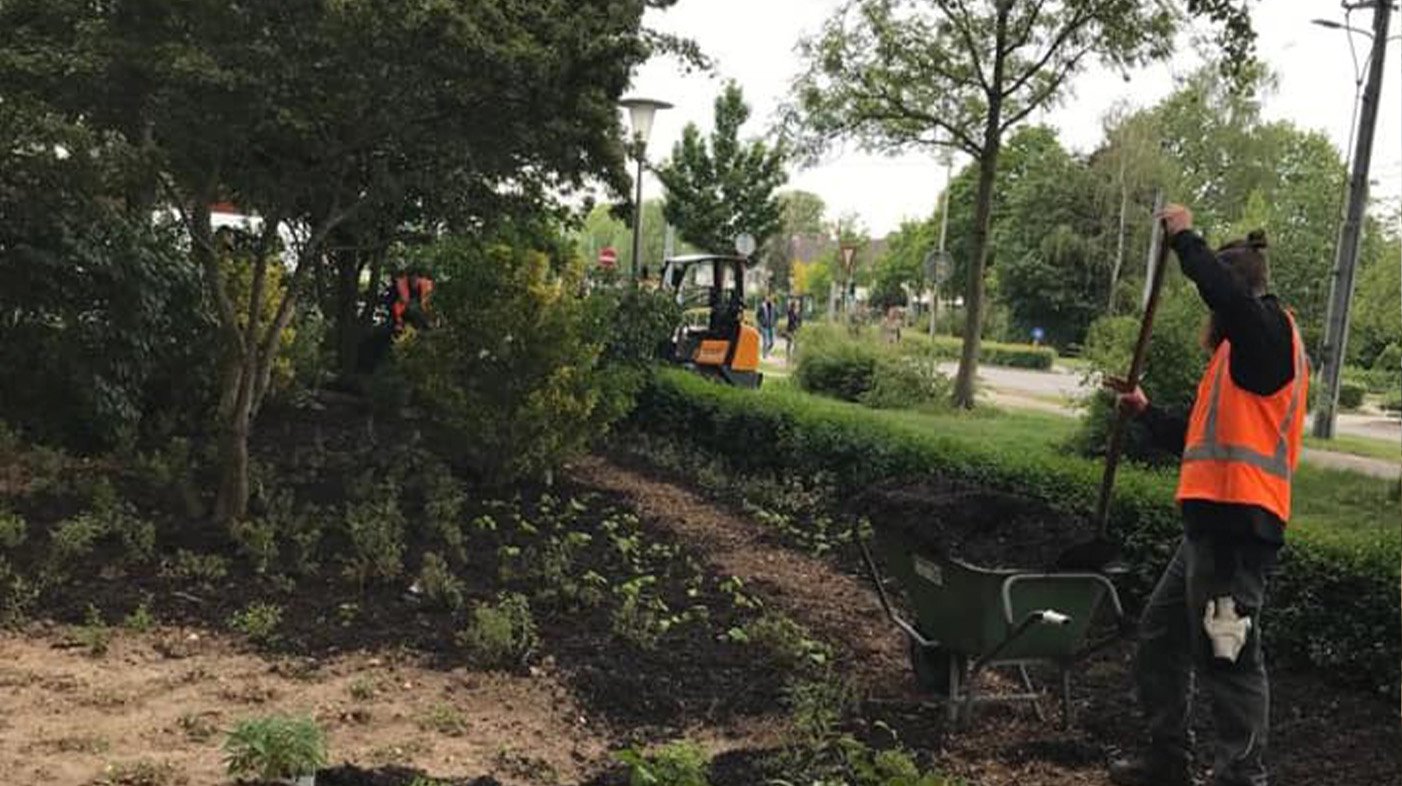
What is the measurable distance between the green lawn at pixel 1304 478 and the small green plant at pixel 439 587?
374 cm

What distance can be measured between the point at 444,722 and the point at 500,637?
0.78 m

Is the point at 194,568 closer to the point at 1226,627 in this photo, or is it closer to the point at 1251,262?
the point at 1226,627

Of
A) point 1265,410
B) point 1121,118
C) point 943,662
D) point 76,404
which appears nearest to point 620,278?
point 76,404

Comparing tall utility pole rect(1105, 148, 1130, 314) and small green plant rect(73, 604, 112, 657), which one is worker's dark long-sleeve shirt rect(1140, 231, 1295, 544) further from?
tall utility pole rect(1105, 148, 1130, 314)

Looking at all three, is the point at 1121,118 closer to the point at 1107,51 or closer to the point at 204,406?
the point at 1107,51

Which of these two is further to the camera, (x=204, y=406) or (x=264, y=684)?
(x=204, y=406)

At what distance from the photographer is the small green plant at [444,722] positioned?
4.28 m

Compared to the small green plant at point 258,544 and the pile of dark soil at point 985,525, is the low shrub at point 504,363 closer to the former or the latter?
the small green plant at point 258,544

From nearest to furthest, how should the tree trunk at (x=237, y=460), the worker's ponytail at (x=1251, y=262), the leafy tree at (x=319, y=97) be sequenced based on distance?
the worker's ponytail at (x=1251, y=262)
the leafy tree at (x=319, y=97)
the tree trunk at (x=237, y=460)

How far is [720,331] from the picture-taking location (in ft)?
55.2

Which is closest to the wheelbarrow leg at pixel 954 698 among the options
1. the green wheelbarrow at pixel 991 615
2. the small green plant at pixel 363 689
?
the green wheelbarrow at pixel 991 615

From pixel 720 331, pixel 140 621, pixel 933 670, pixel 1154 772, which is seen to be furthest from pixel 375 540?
pixel 720 331

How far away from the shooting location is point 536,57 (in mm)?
5891

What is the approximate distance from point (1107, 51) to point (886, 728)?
12.6 m
